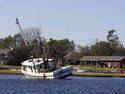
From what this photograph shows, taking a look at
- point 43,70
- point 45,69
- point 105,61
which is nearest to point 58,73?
point 45,69

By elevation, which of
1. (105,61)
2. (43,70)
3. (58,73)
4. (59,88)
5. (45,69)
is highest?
Answer: (105,61)

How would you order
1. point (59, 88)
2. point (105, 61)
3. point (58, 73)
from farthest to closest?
point (105, 61) → point (58, 73) → point (59, 88)

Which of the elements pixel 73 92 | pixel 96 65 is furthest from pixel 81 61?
pixel 73 92

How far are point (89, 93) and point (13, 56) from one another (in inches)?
4224

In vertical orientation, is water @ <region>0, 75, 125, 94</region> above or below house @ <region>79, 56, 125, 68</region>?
below

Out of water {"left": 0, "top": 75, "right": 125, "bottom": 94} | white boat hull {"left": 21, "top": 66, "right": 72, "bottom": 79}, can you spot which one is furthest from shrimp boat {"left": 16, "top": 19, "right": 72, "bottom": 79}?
water {"left": 0, "top": 75, "right": 125, "bottom": 94}

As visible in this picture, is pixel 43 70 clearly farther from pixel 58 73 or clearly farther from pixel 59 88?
pixel 59 88

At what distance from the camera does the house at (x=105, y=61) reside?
6860 inches

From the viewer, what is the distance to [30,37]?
197 metres

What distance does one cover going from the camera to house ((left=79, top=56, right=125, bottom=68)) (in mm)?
174250

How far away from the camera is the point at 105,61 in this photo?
584ft

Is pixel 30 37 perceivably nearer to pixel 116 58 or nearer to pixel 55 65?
pixel 116 58

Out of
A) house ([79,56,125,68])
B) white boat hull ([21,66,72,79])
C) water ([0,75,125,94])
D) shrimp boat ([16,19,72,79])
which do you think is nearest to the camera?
water ([0,75,125,94])

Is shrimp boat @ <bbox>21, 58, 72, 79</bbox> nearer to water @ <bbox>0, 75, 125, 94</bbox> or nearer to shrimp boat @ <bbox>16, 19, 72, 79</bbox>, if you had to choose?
shrimp boat @ <bbox>16, 19, 72, 79</bbox>
